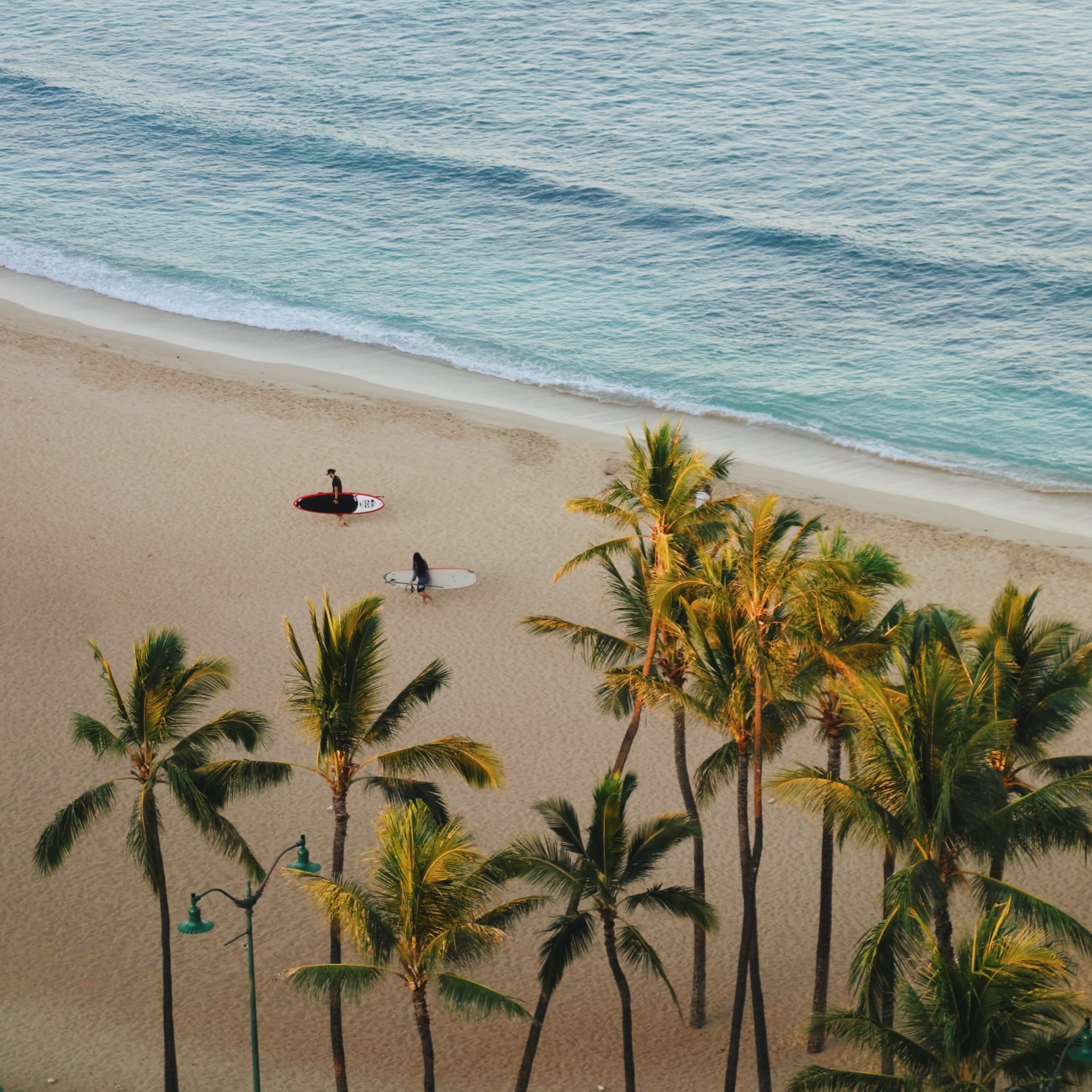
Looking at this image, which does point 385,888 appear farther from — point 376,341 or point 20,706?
point 376,341

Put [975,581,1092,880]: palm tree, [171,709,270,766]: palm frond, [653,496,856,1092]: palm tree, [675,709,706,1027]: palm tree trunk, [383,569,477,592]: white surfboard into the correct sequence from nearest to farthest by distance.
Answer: [653,496,856,1092]: palm tree < [975,581,1092,880]: palm tree < [171,709,270,766]: palm frond < [675,709,706,1027]: palm tree trunk < [383,569,477,592]: white surfboard

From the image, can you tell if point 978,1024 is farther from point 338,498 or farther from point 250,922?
point 338,498

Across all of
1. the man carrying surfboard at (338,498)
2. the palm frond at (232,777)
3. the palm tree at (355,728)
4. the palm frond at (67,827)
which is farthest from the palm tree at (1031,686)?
the man carrying surfboard at (338,498)

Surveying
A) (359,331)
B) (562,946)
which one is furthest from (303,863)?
(359,331)

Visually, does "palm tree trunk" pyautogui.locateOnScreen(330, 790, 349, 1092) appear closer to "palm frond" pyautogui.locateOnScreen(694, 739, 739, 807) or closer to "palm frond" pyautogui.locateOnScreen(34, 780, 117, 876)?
"palm frond" pyautogui.locateOnScreen(34, 780, 117, 876)

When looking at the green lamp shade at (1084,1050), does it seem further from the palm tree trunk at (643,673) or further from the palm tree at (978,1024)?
the palm tree trunk at (643,673)

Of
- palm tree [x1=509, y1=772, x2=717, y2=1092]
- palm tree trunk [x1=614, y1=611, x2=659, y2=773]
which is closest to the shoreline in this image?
palm tree trunk [x1=614, y1=611, x2=659, y2=773]
